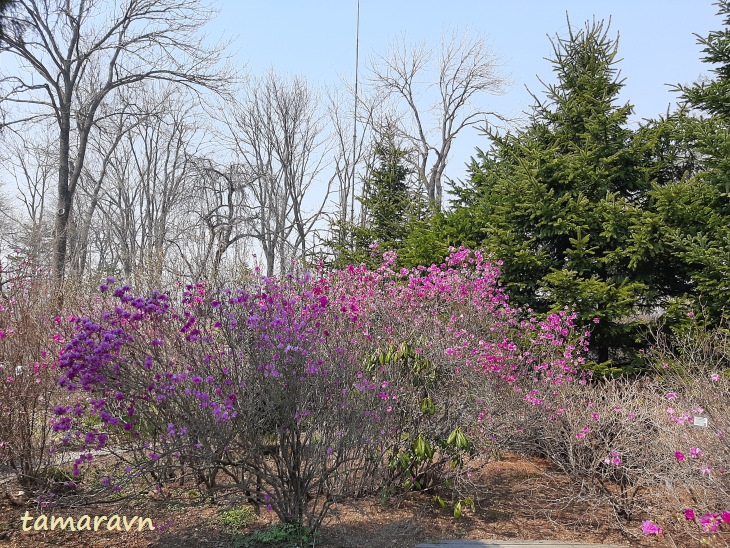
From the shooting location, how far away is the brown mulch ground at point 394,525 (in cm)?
383

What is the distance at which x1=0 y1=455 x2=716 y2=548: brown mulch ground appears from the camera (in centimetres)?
383

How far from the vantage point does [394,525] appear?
166 inches

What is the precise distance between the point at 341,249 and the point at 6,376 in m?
9.78

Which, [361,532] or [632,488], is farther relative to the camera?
[632,488]

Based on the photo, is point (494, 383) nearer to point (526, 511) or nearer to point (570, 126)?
point (526, 511)

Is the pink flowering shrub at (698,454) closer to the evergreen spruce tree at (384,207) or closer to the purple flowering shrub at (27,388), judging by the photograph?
the purple flowering shrub at (27,388)

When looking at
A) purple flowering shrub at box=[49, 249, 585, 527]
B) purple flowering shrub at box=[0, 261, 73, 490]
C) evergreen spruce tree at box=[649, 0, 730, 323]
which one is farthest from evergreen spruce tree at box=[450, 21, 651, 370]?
purple flowering shrub at box=[0, 261, 73, 490]

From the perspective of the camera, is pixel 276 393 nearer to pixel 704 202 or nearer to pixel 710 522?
pixel 710 522

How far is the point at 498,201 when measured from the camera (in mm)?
8812

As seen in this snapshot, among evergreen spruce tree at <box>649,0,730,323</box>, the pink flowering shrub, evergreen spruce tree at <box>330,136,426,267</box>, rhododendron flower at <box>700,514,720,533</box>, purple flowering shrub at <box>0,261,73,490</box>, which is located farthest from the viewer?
evergreen spruce tree at <box>330,136,426,267</box>

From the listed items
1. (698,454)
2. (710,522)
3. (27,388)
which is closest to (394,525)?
(710,522)

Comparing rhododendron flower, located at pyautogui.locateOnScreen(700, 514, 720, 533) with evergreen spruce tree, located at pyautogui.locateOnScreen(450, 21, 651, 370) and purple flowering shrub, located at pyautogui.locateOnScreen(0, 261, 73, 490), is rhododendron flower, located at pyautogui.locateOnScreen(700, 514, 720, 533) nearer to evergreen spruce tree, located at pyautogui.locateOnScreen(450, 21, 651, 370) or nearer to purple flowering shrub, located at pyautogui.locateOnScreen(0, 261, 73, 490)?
evergreen spruce tree, located at pyautogui.locateOnScreen(450, 21, 651, 370)

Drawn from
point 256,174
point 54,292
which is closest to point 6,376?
point 54,292

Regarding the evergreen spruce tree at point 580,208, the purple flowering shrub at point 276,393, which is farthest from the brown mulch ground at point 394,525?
the evergreen spruce tree at point 580,208
